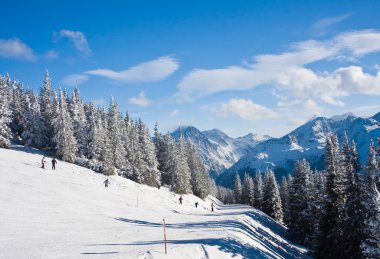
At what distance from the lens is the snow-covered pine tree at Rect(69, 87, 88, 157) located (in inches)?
2678

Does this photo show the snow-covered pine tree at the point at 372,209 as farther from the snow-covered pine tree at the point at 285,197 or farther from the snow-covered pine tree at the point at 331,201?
the snow-covered pine tree at the point at 285,197

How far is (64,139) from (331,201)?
1861 inches

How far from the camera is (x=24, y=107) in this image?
76625 millimetres

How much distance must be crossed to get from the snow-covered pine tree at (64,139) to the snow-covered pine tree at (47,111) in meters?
5.44

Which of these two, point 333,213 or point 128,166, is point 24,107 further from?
point 333,213

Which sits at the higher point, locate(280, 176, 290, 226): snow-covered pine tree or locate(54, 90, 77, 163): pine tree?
locate(54, 90, 77, 163): pine tree

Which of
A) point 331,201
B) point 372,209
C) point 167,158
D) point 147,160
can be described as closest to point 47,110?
point 147,160

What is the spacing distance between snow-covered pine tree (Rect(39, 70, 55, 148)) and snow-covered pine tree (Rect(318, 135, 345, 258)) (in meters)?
52.6

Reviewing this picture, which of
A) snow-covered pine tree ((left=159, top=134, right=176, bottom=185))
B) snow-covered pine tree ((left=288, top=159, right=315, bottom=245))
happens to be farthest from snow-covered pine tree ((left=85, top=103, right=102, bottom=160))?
snow-covered pine tree ((left=288, top=159, right=315, bottom=245))

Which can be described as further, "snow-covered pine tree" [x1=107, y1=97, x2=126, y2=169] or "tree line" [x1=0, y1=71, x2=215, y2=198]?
"snow-covered pine tree" [x1=107, y1=97, x2=126, y2=169]

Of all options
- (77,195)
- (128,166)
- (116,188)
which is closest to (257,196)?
(128,166)

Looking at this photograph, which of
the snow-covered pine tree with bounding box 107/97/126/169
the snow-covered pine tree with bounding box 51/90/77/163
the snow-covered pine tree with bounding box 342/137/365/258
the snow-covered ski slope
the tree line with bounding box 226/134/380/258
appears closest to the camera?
the snow-covered ski slope

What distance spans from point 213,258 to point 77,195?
25728 millimetres

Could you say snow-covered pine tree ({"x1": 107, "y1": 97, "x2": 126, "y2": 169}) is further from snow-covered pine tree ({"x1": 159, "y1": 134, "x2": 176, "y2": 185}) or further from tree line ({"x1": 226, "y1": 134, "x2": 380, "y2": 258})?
tree line ({"x1": 226, "y1": 134, "x2": 380, "y2": 258})
